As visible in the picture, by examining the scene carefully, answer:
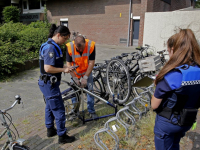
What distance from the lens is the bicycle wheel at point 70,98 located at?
3.57 metres

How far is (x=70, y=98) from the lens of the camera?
12.0ft

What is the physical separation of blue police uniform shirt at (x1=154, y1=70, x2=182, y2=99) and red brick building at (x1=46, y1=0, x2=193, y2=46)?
43.7 ft

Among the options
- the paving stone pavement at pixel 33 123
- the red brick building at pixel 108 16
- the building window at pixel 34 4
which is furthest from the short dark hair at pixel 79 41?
the building window at pixel 34 4

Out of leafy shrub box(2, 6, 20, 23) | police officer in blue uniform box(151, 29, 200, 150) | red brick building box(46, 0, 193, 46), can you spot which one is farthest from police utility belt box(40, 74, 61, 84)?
leafy shrub box(2, 6, 20, 23)

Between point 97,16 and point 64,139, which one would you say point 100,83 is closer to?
point 64,139

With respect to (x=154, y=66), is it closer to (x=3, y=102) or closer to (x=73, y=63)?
(x=73, y=63)

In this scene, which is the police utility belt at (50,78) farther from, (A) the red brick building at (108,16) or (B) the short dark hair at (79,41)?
(A) the red brick building at (108,16)

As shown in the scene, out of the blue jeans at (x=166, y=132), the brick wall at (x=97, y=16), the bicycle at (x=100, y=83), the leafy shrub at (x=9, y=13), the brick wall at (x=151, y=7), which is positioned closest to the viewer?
the blue jeans at (x=166, y=132)

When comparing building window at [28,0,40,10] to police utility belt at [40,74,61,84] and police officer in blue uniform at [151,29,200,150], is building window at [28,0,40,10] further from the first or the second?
police officer in blue uniform at [151,29,200,150]

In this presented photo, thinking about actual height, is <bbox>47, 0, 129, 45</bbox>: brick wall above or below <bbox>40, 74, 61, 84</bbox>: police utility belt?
above

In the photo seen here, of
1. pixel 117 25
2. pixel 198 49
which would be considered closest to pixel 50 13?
pixel 117 25

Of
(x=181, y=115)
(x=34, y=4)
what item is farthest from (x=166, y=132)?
(x=34, y=4)

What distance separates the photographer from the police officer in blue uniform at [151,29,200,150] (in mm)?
1638

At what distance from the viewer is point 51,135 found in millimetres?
3285
